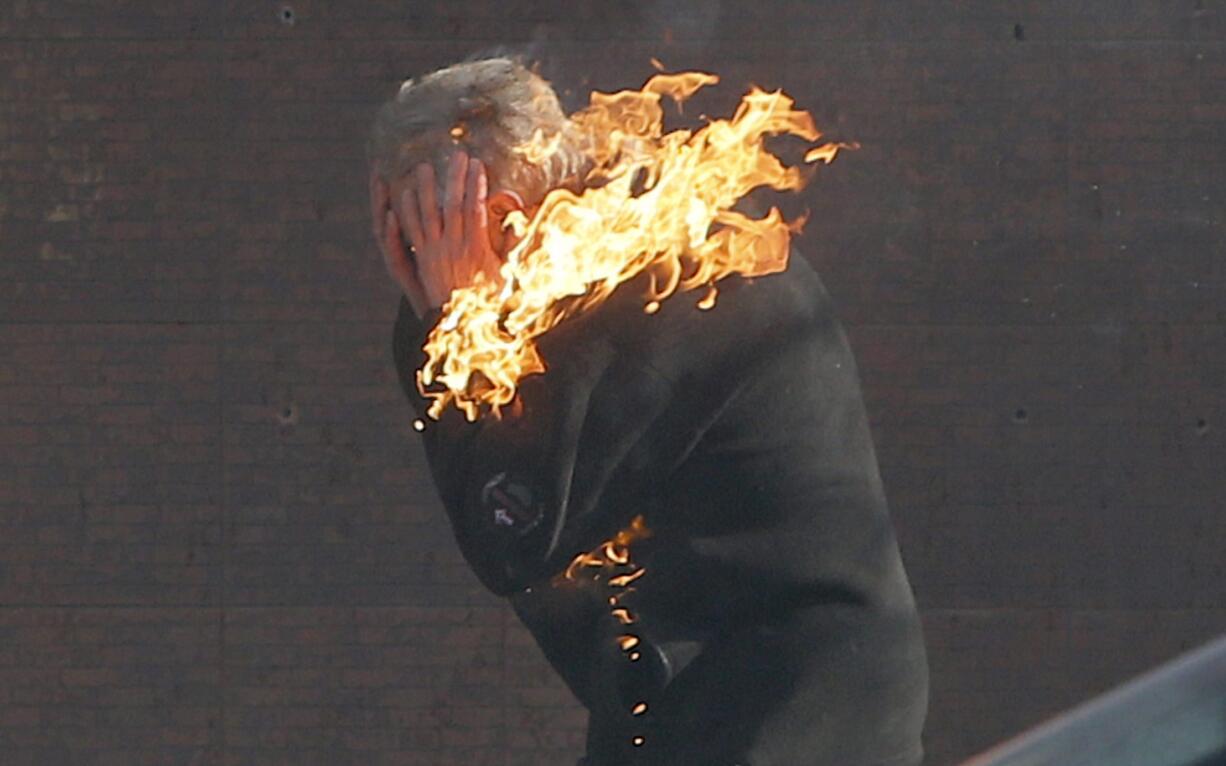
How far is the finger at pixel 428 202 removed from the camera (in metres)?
3.20

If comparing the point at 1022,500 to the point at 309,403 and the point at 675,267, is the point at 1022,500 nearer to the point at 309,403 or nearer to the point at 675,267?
the point at 309,403

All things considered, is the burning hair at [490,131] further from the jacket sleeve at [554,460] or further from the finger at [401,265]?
the jacket sleeve at [554,460]

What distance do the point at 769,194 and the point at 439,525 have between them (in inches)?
53.8

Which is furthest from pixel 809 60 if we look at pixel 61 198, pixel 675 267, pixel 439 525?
pixel 675 267

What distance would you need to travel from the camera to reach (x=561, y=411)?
3098 mm

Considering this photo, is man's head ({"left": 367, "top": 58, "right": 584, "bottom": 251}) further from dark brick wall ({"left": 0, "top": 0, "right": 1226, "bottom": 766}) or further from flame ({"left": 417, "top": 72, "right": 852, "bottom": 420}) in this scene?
dark brick wall ({"left": 0, "top": 0, "right": 1226, "bottom": 766})

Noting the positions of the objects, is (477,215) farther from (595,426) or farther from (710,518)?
(710,518)

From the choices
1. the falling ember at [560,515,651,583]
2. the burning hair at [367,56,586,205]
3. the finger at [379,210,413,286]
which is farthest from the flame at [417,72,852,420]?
the falling ember at [560,515,651,583]

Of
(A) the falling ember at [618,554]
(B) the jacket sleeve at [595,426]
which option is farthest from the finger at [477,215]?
(A) the falling ember at [618,554]

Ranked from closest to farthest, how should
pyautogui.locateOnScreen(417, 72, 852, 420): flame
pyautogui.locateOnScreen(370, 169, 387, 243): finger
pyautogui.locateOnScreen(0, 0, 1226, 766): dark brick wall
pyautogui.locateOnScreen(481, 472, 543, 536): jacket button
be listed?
pyautogui.locateOnScreen(481, 472, 543, 536): jacket button → pyautogui.locateOnScreen(417, 72, 852, 420): flame → pyautogui.locateOnScreen(370, 169, 387, 243): finger → pyautogui.locateOnScreen(0, 0, 1226, 766): dark brick wall

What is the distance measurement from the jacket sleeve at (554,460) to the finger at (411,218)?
24 cm

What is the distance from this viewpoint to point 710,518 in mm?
3195

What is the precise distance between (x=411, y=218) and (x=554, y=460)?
430mm

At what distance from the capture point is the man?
312 cm
